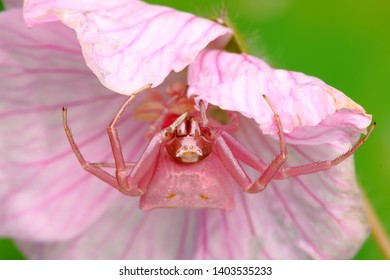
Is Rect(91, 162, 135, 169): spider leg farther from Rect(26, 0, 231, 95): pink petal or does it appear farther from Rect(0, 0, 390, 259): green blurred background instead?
Rect(0, 0, 390, 259): green blurred background

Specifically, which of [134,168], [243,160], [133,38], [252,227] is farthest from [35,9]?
[252,227]

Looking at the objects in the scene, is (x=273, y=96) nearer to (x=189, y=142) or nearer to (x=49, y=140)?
(x=189, y=142)

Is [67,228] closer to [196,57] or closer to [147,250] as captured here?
[147,250]

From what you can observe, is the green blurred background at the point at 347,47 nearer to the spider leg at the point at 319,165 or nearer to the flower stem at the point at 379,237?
the flower stem at the point at 379,237

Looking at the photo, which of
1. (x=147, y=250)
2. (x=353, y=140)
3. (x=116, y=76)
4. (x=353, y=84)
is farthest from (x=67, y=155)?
(x=353, y=84)

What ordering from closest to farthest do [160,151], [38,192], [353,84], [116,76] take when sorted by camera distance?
[116,76] → [160,151] → [38,192] → [353,84]

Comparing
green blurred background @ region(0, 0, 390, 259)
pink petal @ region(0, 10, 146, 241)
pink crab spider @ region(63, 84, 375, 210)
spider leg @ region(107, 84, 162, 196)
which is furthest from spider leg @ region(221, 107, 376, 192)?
green blurred background @ region(0, 0, 390, 259)
